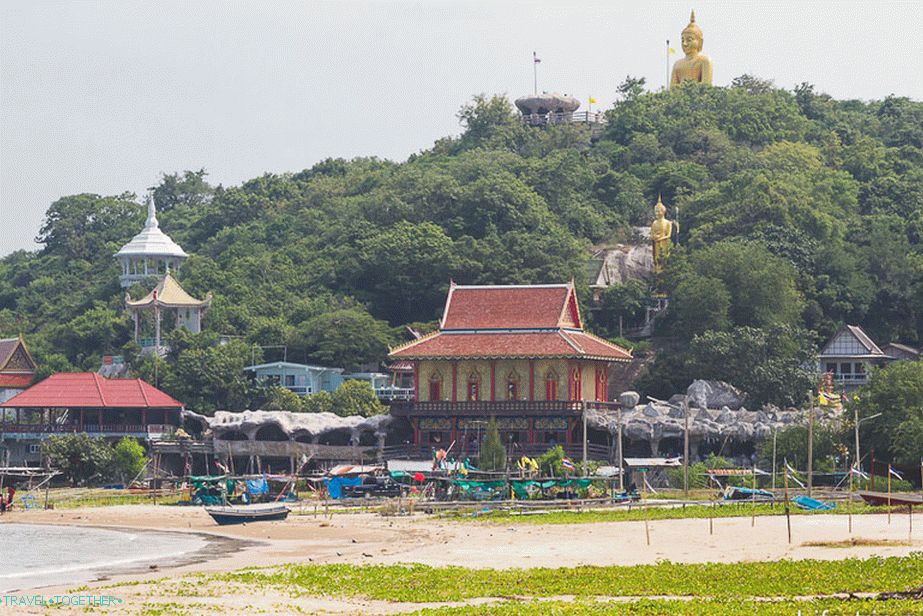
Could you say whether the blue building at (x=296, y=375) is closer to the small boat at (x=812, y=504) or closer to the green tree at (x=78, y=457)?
the green tree at (x=78, y=457)

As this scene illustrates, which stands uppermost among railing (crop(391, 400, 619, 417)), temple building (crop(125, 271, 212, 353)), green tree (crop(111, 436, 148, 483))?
temple building (crop(125, 271, 212, 353))

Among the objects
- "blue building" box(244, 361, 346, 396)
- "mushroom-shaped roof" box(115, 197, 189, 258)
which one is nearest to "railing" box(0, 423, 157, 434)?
"blue building" box(244, 361, 346, 396)

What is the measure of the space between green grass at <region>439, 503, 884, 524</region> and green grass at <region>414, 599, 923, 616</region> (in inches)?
788

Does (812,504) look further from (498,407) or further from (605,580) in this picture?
(498,407)

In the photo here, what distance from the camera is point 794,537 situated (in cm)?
4525

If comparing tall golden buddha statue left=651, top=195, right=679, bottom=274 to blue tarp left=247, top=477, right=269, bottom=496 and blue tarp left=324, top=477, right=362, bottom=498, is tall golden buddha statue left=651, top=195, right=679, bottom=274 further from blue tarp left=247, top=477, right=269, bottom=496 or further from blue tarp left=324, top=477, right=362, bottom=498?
blue tarp left=247, top=477, right=269, bottom=496

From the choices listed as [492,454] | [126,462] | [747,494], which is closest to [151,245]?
[126,462]

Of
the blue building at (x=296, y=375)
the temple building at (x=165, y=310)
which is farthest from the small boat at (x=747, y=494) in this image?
the temple building at (x=165, y=310)

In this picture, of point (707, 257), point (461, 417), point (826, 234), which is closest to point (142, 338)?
point (461, 417)

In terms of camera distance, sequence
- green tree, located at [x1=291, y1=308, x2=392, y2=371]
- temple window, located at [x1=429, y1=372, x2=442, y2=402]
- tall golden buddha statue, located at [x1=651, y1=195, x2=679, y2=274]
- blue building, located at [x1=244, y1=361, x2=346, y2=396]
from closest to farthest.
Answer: temple window, located at [x1=429, y1=372, x2=442, y2=402] < blue building, located at [x1=244, y1=361, x2=346, y2=396] < green tree, located at [x1=291, y1=308, x2=392, y2=371] < tall golden buddha statue, located at [x1=651, y1=195, x2=679, y2=274]

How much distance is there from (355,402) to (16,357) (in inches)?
947

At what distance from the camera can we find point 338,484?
70000 mm

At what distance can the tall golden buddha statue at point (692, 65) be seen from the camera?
5098 inches

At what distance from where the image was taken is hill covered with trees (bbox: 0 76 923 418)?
286 ft
